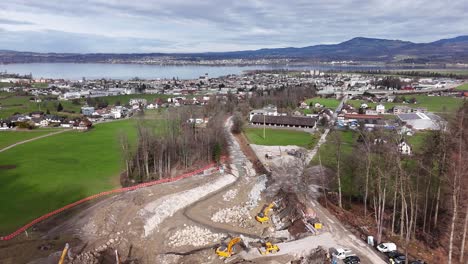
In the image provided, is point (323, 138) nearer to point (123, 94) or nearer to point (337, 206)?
point (337, 206)

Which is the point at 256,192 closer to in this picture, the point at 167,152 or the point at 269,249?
the point at 269,249

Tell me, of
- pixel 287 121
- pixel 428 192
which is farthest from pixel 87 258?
pixel 287 121

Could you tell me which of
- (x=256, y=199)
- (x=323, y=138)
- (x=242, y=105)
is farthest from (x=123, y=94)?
(x=256, y=199)

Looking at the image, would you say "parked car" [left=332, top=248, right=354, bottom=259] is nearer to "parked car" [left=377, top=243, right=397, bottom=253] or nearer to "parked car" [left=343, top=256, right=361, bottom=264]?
"parked car" [left=343, top=256, right=361, bottom=264]

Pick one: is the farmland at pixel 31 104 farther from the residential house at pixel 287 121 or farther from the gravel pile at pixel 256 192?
the gravel pile at pixel 256 192

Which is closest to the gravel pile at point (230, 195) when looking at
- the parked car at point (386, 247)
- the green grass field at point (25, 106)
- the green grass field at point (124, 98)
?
the parked car at point (386, 247)
